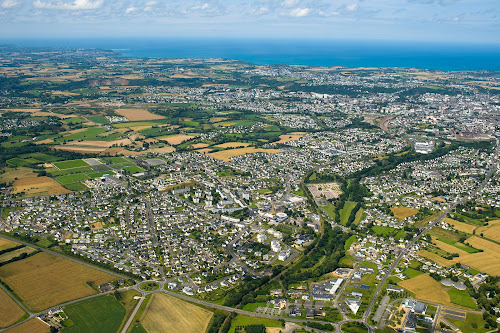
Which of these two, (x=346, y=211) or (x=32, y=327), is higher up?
(x=346, y=211)

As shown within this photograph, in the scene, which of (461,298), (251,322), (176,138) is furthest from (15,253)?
(176,138)

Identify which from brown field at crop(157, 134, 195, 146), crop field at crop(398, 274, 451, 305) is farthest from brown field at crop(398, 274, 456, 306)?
brown field at crop(157, 134, 195, 146)

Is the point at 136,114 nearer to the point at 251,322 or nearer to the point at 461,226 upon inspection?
the point at 461,226

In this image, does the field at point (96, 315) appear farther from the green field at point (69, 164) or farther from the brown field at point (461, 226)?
the green field at point (69, 164)

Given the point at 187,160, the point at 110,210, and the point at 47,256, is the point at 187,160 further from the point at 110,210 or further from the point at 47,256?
the point at 47,256

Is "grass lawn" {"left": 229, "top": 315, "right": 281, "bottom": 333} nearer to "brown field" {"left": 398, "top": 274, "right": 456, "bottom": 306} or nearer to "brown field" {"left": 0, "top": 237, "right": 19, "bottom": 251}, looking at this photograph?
"brown field" {"left": 398, "top": 274, "right": 456, "bottom": 306}

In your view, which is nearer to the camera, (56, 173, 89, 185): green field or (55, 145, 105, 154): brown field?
(56, 173, 89, 185): green field
